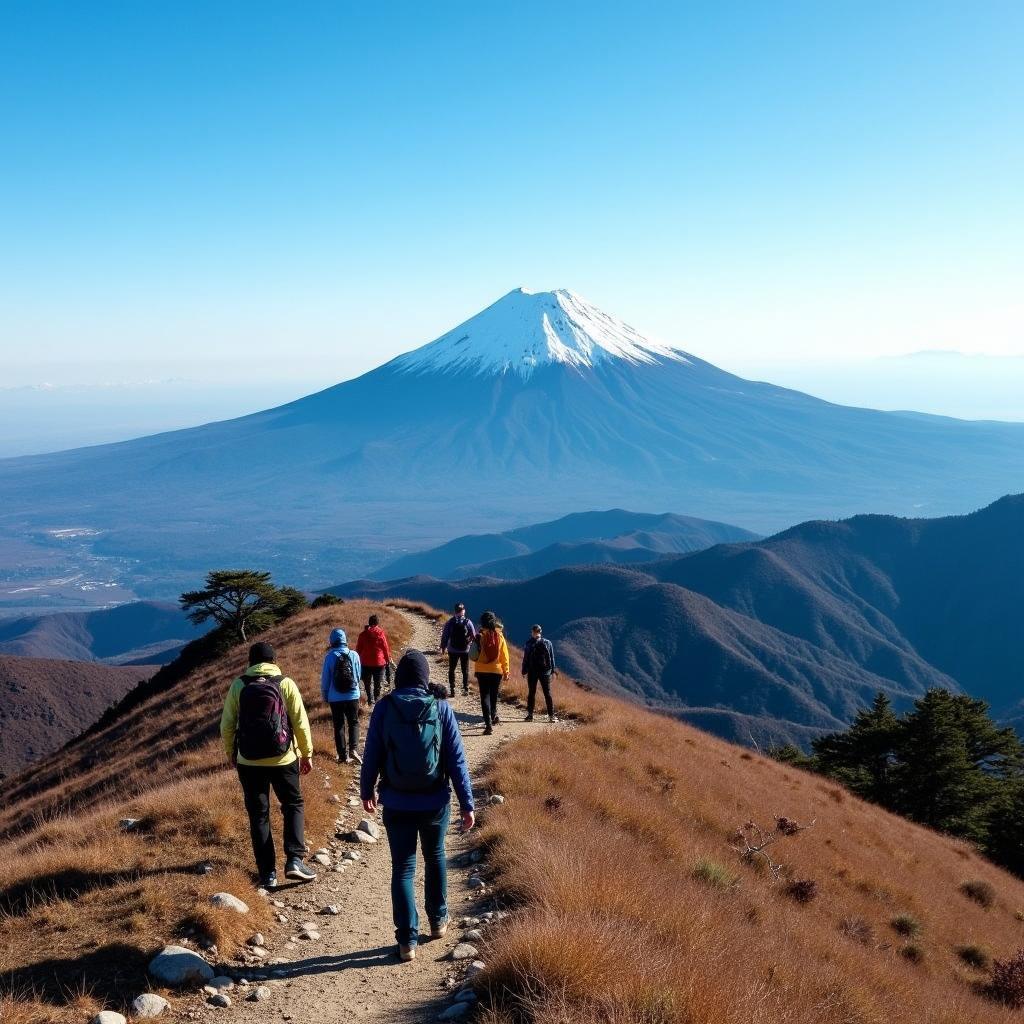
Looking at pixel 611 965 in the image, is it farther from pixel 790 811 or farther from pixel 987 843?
pixel 987 843

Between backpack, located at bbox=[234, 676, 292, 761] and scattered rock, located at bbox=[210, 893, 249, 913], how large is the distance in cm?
106

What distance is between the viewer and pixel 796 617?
465 ft

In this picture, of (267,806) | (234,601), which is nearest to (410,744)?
(267,806)

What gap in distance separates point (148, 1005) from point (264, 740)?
2.01m

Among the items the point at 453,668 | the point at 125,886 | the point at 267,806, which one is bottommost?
the point at 453,668

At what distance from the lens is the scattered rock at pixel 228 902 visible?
6051mm

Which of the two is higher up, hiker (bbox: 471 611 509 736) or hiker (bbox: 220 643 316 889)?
hiker (bbox: 220 643 316 889)

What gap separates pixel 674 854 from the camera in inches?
359

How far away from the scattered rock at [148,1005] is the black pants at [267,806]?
1.67 meters

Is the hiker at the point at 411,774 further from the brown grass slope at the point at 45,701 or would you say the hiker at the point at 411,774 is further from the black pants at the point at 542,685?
the brown grass slope at the point at 45,701

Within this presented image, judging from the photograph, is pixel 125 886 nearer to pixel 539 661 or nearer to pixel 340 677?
pixel 340 677

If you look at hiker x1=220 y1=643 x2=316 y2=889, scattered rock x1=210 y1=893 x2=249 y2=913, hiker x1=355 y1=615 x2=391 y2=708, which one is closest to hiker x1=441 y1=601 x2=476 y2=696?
hiker x1=355 y1=615 x2=391 y2=708

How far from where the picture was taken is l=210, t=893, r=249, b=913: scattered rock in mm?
6051

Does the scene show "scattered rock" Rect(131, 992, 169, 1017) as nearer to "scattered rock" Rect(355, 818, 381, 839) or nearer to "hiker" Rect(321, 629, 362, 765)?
"scattered rock" Rect(355, 818, 381, 839)
